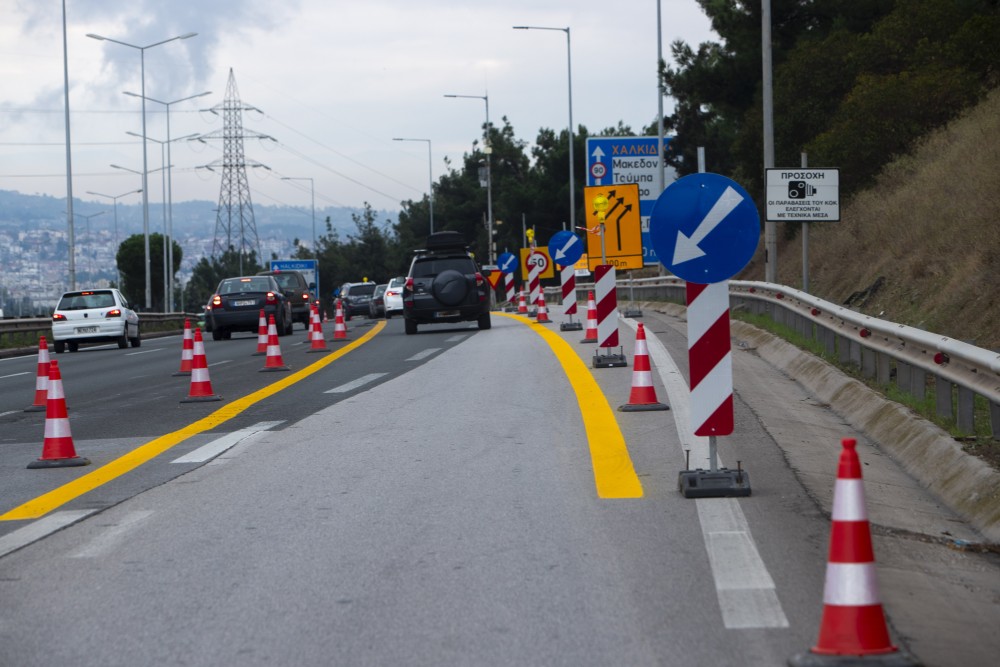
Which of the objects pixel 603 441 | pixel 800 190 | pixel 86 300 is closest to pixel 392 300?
pixel 86 300

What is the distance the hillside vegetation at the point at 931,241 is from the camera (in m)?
17.4

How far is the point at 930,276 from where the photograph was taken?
21.7 meters

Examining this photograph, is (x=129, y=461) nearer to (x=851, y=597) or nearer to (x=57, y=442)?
(x=57, y=442)

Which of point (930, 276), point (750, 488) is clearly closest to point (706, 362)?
point (750, 488)

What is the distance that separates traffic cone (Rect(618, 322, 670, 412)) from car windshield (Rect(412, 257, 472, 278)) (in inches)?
743

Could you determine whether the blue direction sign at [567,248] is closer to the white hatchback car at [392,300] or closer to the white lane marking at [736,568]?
the white lane marking at [736,568]

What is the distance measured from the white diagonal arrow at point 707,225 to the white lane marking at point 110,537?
133 inches

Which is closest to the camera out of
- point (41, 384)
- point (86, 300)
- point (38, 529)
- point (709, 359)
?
point (38, 529)

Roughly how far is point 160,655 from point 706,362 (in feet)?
13.8

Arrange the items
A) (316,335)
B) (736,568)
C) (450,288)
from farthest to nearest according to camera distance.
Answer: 1. (450,288)
2. (316,335)
3. (736,568)

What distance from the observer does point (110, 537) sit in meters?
7.46

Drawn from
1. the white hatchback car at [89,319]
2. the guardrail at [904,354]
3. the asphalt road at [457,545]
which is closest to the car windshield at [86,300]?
the white hatchback car at [89,319]

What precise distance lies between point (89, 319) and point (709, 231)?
27.7 metres

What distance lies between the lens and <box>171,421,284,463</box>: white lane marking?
10.5 meters
